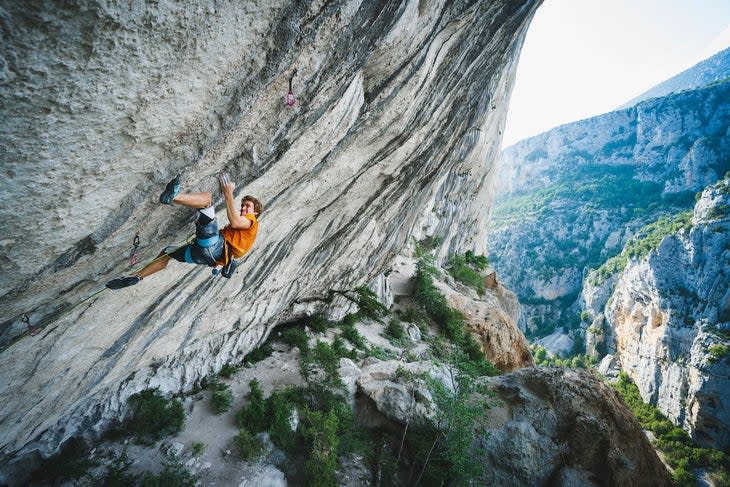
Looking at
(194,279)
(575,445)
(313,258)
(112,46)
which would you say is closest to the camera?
(112,46)

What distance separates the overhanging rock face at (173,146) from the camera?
2363mm

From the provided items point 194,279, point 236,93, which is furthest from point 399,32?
point 194,279

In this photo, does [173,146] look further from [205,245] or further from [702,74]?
[702,74]

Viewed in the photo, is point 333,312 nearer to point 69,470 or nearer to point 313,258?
point 313,258

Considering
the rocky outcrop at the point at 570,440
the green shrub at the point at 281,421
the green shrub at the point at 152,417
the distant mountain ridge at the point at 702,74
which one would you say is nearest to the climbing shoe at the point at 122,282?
the green shrub at the point at 152,417

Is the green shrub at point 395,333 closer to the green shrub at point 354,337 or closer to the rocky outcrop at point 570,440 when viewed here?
the green shrub at point 354,337

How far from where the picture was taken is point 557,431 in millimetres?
8539

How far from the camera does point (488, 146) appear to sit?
22.8 m

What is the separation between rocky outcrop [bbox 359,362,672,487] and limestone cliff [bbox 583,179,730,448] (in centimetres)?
4122

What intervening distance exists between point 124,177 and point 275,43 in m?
2.12

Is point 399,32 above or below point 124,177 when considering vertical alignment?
above

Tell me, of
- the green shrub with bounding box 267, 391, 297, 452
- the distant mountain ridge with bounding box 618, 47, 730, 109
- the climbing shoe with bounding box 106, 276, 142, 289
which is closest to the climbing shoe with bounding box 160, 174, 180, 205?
the climbing shoe with bounding box 106, 276, 142, 289

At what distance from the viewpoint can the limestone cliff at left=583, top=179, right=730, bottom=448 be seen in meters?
34.7

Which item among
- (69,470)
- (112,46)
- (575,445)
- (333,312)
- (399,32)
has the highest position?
(399,32)
